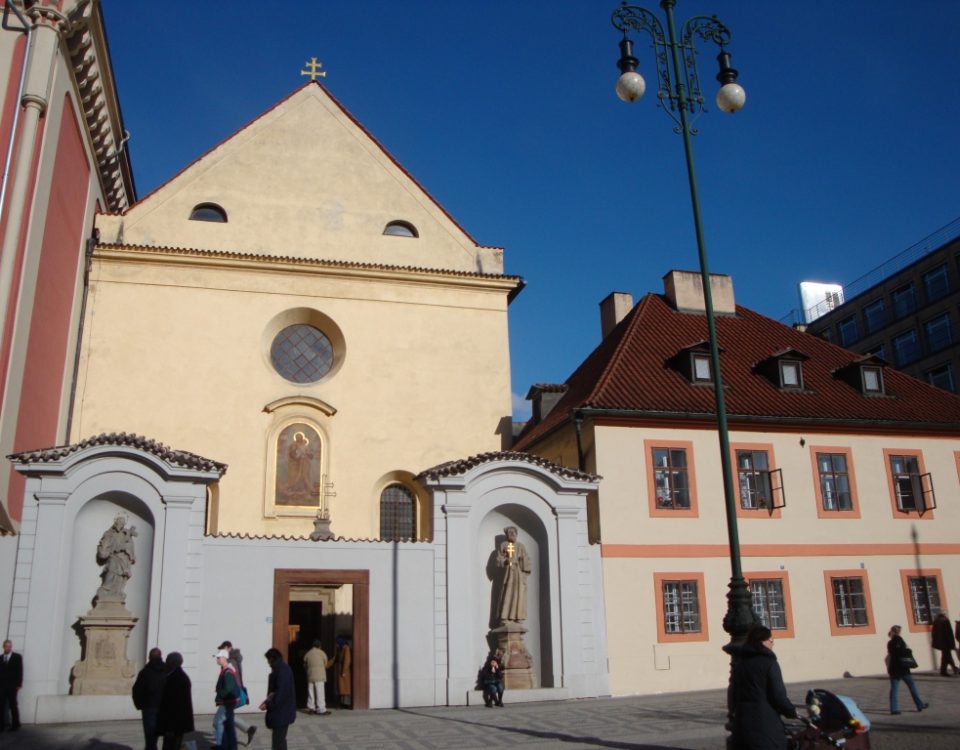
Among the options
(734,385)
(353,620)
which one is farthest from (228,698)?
(734,385)

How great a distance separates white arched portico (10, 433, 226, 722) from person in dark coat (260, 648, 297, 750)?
6.57 metres

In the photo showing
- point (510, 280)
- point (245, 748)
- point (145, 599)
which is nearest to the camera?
point (245, 748)

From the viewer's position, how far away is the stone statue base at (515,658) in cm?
1734

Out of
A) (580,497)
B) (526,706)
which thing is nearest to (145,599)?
(526,706)

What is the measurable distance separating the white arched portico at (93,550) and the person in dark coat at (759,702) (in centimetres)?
1168

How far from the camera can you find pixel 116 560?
1611 cm

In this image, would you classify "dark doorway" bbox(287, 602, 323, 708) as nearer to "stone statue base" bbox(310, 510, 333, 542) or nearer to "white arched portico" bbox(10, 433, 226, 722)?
"stone statue base" bbox(310, 510, 333, 542)

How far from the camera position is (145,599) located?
53.6 feet

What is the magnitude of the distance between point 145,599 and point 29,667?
2.16 m

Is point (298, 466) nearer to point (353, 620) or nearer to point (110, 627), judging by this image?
point (353, 620)

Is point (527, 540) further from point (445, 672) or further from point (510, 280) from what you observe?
point (510, 280)

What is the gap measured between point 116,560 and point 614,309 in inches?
711

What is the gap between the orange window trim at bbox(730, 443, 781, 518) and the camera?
70.3 feet

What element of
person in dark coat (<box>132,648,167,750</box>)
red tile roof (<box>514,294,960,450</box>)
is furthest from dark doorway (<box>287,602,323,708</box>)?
person in dark coat (<box>132,648,167,750</box>)
